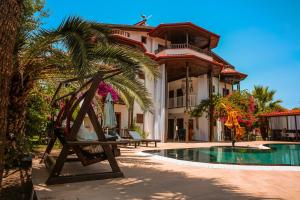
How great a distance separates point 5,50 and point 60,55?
131 inches

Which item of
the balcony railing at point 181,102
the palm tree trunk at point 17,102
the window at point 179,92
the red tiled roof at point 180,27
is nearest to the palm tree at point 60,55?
the palm tree trunk at point 17,102

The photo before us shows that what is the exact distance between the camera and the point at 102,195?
3771 mm

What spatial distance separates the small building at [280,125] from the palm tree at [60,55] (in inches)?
928

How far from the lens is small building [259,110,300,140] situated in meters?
25.4

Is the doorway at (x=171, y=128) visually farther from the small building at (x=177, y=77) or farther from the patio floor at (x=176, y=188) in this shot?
the patio floor at (x=176, y=188)

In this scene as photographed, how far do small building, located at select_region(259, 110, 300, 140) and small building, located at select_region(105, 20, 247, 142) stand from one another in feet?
18.6

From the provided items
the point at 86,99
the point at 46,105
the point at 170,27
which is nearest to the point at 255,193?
the point at 86,99

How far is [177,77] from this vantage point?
83.6 feet

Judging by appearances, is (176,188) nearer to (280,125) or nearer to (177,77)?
(177,77)

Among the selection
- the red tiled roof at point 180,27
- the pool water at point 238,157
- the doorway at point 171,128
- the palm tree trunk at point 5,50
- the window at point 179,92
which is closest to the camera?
the palm tree trunk at point 5,50

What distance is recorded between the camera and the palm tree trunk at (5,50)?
2533 millimetres

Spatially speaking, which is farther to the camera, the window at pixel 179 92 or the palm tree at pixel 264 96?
the palm tree at pixel 264 96

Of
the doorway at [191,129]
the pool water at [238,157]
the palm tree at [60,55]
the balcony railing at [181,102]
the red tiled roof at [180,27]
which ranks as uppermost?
the red tiled roof at [180,27]

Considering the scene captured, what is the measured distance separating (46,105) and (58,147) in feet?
9.47
